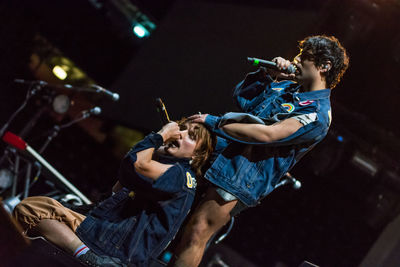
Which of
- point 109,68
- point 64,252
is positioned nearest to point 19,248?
point 64,252

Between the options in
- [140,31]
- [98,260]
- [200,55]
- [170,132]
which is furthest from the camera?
[140,31]

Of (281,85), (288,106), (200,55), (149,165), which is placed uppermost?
(200,55)

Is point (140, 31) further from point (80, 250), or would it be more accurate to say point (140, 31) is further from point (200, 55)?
point (80, 250)

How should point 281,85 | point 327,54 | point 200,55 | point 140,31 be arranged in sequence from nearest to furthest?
point 327,54 → point 281,85 → point 200,55 → point 140,31

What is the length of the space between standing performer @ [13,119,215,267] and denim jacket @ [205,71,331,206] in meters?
0.21

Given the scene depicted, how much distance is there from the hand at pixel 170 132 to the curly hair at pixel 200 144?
10cm

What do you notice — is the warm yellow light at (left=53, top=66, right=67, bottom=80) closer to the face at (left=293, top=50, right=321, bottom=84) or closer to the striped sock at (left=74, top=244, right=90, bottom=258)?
the face at (left=293, top=50, right=321, bottom=84)

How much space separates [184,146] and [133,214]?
416 mm

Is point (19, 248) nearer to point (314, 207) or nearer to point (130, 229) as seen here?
point (130, 229)

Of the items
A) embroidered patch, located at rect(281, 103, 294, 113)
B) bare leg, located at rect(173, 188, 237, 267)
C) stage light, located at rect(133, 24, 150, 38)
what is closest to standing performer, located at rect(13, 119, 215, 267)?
bare leg, located at rect(173, 188, 237, 267)

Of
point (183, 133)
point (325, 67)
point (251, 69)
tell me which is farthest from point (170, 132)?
point (251, 69)

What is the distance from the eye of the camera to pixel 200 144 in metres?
1.83

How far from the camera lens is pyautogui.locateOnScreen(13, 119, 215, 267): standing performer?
1584 millimetres

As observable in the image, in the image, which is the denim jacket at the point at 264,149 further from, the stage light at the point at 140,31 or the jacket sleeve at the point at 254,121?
the stage light at the point at 140,31
